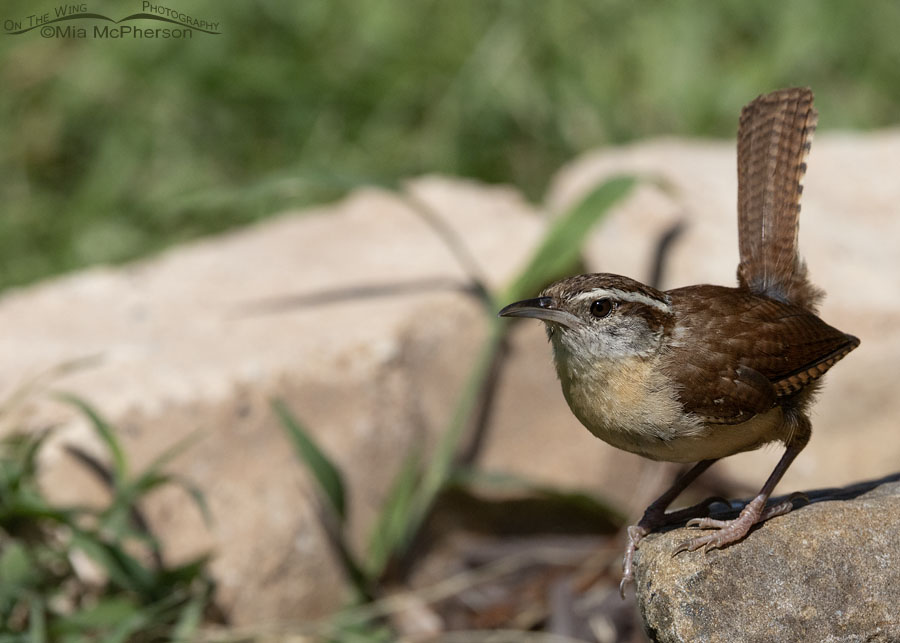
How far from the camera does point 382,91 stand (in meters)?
8.14

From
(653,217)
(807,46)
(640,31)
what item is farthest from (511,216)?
(807,46)

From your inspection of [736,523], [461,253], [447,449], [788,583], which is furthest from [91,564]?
[788,583]

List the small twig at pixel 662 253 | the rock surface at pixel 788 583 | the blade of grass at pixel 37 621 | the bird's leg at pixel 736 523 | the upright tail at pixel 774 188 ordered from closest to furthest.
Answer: the rock surface at pixel 788 583
the bird's leg at pixel 736 523
the upright tail at pixel 774 188
the blade of grass at pixel 37 621
the small twig at pixel 662 253

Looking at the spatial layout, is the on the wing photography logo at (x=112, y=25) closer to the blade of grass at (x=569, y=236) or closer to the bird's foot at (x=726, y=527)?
the blade of grass at (x=569, y=236)

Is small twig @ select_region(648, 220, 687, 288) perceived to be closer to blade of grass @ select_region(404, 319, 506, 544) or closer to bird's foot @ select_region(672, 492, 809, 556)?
blade of grass @ select_region(404, 319, 506, 544)

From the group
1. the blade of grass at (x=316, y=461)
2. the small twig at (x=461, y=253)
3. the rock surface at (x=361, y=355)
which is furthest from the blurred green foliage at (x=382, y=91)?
the blade of grass at (x=316, y=461)

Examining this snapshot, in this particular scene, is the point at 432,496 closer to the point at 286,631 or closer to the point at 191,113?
the point at 286,631

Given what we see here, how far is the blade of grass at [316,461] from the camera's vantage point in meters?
4.73

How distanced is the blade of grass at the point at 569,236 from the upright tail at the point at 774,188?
145 centimetres

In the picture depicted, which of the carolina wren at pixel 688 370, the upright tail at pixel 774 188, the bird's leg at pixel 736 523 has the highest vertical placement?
the upright tail at pixel 774 188

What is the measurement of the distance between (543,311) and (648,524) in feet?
2.30

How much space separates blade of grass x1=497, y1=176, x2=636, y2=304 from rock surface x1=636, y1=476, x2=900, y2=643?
2.21m

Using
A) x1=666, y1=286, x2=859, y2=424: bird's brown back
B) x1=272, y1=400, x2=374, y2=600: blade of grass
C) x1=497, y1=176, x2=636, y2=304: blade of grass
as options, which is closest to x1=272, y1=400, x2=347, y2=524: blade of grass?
x1=272, y1=400, x2=374, y2=600: blade of grass

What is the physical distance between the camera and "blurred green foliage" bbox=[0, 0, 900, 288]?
7.90m
